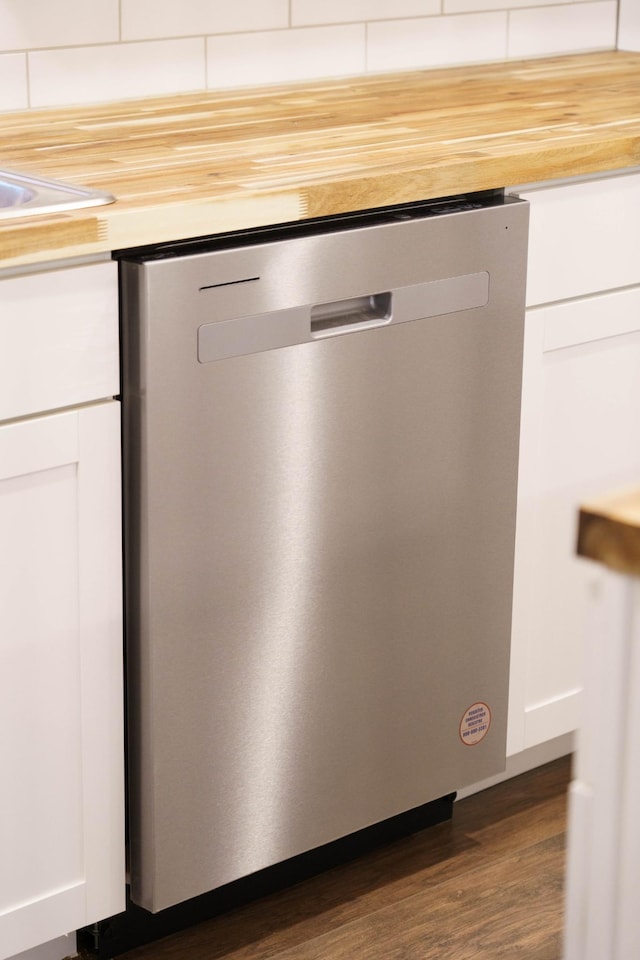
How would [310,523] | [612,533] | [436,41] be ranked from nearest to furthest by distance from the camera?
[612,533] → [310,523] → [436,41]

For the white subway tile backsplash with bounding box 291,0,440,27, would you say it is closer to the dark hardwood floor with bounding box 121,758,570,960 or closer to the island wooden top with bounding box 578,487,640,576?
the dark hardwood floor with bounding box 121,758,570,960

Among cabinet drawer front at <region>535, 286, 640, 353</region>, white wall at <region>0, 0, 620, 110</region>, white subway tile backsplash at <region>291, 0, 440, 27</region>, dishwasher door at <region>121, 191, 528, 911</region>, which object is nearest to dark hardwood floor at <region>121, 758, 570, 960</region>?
dishwasher door at <region>121, 191, 528, 911</region>

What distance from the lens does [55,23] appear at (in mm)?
1908

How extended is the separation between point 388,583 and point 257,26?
96cm

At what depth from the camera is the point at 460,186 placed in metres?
1.57

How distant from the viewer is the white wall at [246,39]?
191 cm

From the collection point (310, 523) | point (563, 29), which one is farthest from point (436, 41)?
point (310, 523)

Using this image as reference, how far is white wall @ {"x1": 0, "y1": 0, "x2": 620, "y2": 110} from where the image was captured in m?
1.91

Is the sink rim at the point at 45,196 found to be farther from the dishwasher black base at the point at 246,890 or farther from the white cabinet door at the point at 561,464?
the dishwasher black base at the point at 246,890

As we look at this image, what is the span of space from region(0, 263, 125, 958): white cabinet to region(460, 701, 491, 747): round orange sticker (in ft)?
1.65

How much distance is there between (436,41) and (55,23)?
0.71 metres

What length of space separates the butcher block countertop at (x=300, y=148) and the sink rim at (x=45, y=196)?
23 mm

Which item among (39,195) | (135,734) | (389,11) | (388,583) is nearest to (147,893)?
(135,734)

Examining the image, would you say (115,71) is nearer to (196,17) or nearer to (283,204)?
(196,17)
